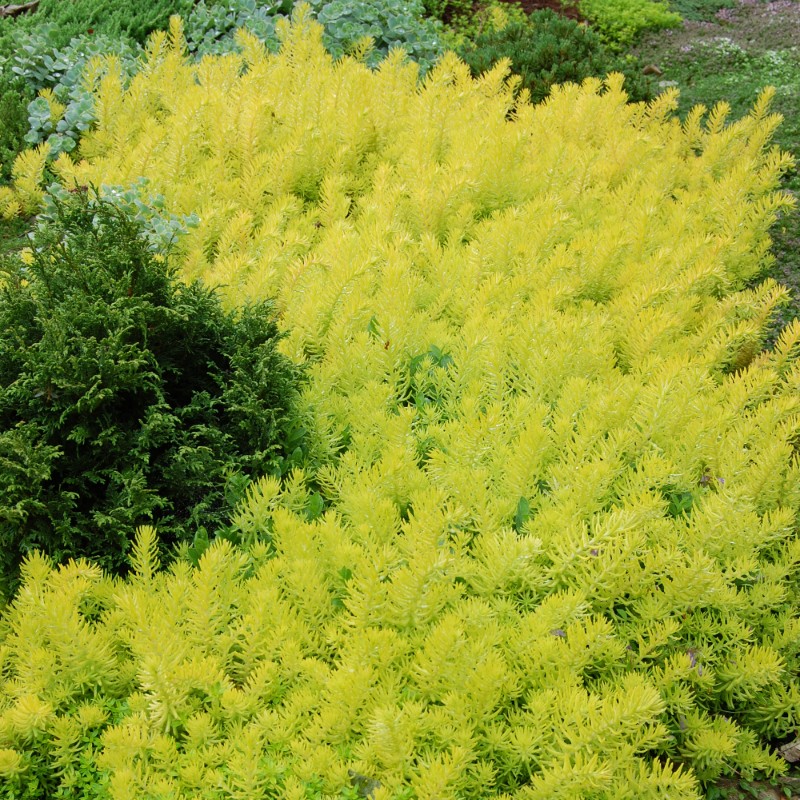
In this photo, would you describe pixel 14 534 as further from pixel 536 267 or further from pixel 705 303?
pixel 705 303

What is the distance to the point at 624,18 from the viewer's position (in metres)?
10.1

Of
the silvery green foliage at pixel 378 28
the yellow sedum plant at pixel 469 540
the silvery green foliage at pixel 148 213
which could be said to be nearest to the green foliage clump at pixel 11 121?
the yellow sedum plant at pixel 469 540

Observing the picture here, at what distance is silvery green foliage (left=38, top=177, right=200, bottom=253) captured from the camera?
3.62 meters

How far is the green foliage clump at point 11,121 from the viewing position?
5078mm

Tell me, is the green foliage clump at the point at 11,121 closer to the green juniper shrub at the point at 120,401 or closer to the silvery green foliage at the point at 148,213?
the silvery green foliage at the point at 148,213

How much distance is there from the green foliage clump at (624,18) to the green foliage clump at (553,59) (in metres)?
3.04

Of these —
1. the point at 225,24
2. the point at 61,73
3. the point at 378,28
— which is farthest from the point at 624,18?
the point at 61,73

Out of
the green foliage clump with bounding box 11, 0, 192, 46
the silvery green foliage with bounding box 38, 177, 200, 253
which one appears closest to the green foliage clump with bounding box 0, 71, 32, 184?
the green foliage clump with bounding box 11, 0, 192, 46

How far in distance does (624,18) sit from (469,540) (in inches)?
372

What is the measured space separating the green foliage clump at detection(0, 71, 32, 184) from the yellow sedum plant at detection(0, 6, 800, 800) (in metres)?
0.99

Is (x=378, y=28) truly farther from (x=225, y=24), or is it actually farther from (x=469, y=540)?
(x=469, y=540)

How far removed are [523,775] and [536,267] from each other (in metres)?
2.33

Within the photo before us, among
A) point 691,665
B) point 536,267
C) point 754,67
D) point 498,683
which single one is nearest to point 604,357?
point 536,267

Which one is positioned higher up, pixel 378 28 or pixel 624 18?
pixel 624 18
